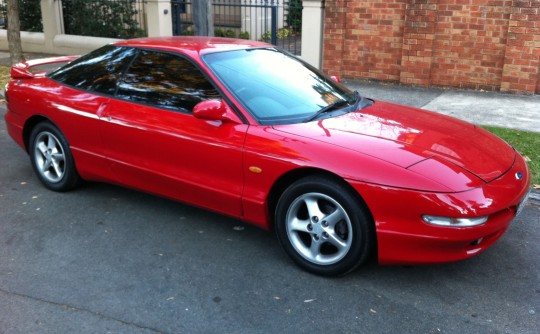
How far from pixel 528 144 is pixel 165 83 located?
4643 mm

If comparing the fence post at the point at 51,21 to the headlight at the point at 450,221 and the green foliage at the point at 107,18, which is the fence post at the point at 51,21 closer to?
the green foliage at the point at 107,18

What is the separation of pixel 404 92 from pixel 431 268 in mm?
6507

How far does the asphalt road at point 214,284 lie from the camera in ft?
10.5

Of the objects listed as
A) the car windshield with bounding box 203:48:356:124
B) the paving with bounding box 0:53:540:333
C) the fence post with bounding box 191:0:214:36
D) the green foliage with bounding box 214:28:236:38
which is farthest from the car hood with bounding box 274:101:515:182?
the green foliage with bounding box 214:28:236:38

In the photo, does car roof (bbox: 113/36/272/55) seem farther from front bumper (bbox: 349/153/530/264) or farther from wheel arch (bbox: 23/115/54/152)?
front bumper (bbox: 349/153/530/264)

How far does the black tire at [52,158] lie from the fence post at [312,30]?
275 inches

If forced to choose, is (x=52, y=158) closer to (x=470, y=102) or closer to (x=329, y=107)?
(x=329, y=107)

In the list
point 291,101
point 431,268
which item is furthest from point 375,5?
point 431,268

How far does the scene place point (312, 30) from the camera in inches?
436

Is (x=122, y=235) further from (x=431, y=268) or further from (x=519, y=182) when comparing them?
(x=519, y=182)

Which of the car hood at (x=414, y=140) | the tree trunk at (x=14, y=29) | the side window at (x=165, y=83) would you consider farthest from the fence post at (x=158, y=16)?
the car hood at (x=414, y=140)

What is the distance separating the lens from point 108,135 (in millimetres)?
4590

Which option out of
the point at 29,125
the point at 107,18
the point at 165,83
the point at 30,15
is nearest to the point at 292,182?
the point at 165,83

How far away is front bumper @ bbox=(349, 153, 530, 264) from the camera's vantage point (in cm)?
326
